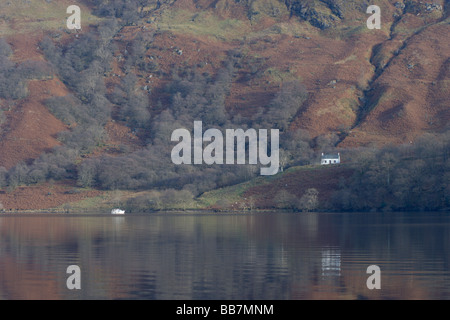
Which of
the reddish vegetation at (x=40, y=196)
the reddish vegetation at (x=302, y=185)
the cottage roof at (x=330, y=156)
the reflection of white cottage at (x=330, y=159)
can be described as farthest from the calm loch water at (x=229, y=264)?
the cottage roof at (x=330, y=156)

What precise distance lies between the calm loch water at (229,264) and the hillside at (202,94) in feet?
202

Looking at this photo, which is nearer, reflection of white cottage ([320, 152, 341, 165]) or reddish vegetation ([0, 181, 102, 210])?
reddish vegetation ([0, 181, 102, 210])

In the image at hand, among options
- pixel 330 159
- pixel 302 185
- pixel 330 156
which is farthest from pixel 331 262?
pixel 330 156

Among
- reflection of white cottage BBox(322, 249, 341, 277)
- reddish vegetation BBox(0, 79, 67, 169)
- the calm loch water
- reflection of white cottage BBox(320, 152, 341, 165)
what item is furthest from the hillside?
reflection of white cottage BBox(322, 249, 341, 277)

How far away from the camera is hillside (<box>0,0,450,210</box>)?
442 ft

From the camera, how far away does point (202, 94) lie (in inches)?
6964

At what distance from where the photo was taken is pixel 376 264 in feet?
126

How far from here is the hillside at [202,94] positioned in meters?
135

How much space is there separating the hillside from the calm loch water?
61.6m

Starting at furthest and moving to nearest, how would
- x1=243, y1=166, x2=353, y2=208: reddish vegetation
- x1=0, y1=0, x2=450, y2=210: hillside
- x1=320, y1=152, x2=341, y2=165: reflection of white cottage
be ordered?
x1=0, y1=0, x2=450, y2=210: hillside → x1=320, y1=152, x2=341, y2=165: reflection of white cottage → x1=243, y1=166, x2=353, y2=208: reddish vegetation

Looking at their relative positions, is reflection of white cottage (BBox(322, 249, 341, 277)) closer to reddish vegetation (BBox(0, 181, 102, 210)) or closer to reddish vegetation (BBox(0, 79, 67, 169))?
reddish vegetation (BBox(0, 181, 102, 210))

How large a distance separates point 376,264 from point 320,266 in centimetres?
331

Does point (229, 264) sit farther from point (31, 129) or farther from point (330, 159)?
Result: point (31, 129)
